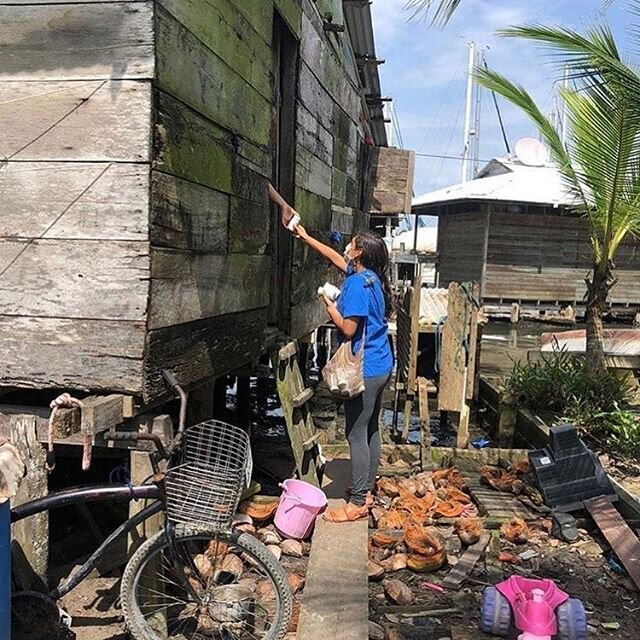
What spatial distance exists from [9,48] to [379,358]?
3.06m

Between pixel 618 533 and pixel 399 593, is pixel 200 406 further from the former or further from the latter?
pixel 618 533

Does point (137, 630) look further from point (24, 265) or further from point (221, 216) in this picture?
point (221, 216)

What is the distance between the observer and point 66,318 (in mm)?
3104

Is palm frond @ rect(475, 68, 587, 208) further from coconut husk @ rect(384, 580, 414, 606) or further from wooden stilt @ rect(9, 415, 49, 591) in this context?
wooden stilt @ rect(9, 415, 49, 591)

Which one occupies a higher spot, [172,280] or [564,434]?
[172,280]

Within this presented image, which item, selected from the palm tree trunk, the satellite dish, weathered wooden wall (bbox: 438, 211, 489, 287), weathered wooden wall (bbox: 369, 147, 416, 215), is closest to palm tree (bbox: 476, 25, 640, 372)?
the palm tree trunk

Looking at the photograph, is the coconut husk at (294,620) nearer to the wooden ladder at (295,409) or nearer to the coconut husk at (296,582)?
the coconut husk at (296,582)

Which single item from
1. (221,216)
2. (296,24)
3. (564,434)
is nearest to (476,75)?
(296,24)

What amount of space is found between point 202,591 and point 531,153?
25458mm

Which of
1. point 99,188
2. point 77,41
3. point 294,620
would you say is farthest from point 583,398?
point 77,41

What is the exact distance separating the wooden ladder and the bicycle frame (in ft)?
6.79

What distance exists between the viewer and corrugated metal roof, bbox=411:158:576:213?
67.3 feet

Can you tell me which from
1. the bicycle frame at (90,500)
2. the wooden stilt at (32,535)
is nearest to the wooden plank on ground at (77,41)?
the wooden stilt at (32,535)

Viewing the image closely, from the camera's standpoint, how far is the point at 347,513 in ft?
16.4
